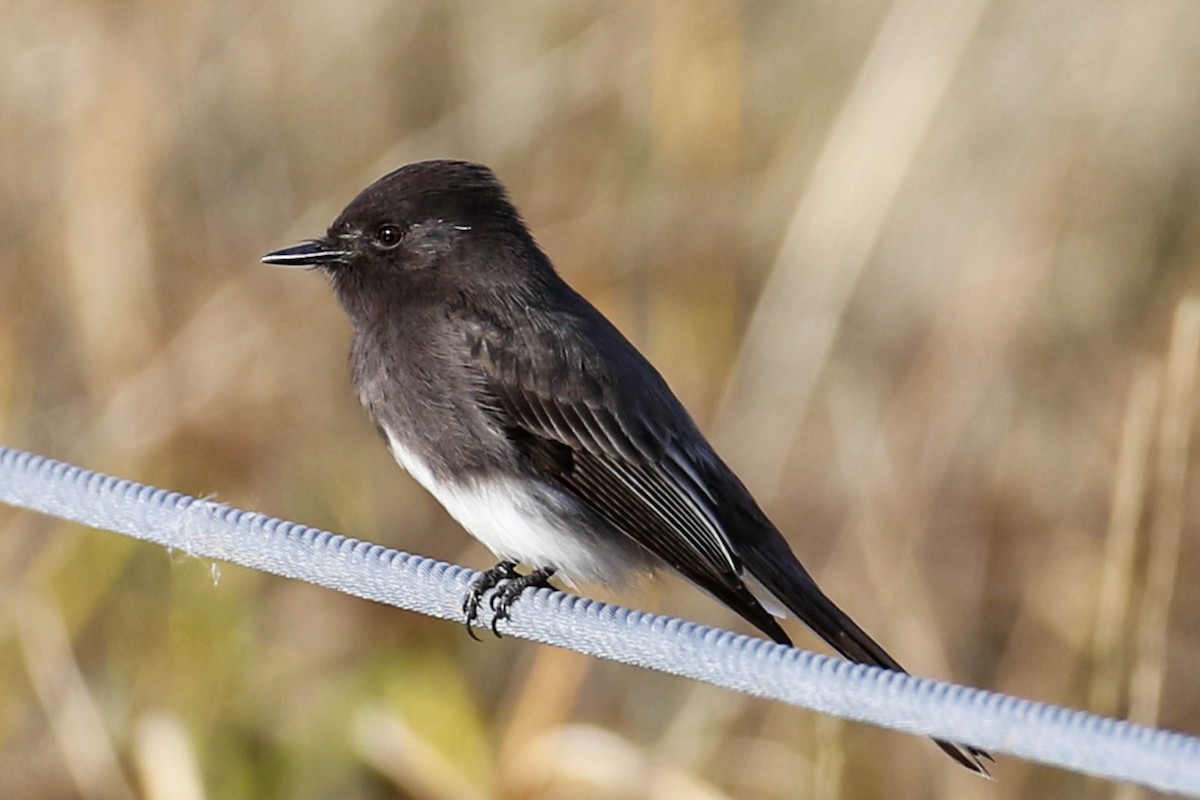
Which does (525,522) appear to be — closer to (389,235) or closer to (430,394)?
(430,394)

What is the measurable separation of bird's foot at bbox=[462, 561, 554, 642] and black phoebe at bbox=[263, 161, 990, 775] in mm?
12

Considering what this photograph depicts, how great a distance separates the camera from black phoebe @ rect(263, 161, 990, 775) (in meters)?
3.40

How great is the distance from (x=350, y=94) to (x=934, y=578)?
251cm

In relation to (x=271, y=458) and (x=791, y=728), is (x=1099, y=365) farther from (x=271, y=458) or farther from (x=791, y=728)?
(x=271, y=458)

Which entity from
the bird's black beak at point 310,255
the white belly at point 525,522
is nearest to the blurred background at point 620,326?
the white belly at point 525,522

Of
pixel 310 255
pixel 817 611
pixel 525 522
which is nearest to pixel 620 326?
pixel 310 255

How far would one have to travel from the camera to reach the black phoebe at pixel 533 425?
134 inches

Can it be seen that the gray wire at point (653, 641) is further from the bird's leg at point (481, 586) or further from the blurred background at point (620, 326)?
the blurred background at point (620, 326)

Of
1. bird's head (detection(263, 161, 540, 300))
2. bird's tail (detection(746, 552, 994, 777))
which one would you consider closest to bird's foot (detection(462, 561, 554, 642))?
bird's tail (detection(746, 552, 994, 777))

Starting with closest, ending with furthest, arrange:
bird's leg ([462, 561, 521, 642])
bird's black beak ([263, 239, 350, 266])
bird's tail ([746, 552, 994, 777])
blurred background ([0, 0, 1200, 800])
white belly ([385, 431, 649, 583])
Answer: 1. bird's leg ([462, 561, 521, 642])
2. bird's tail ([746, 552, 994, 777])
3. white belly ([385, 431, 649, 583])
4. bird's black beak ([263, 239, 350, 266])
5. blurred background ([0, 0, 1200, 800])

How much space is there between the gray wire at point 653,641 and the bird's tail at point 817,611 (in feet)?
2.80

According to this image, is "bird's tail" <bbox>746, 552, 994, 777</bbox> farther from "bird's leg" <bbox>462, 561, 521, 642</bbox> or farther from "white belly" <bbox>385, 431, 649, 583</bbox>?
"bird's leg" <bbox>462, 561, 521, 642</bbox>

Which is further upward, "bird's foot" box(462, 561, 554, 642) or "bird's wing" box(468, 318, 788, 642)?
"bird's wing" box(468, 318, 788, 642)

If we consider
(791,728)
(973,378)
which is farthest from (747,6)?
(791,728)
